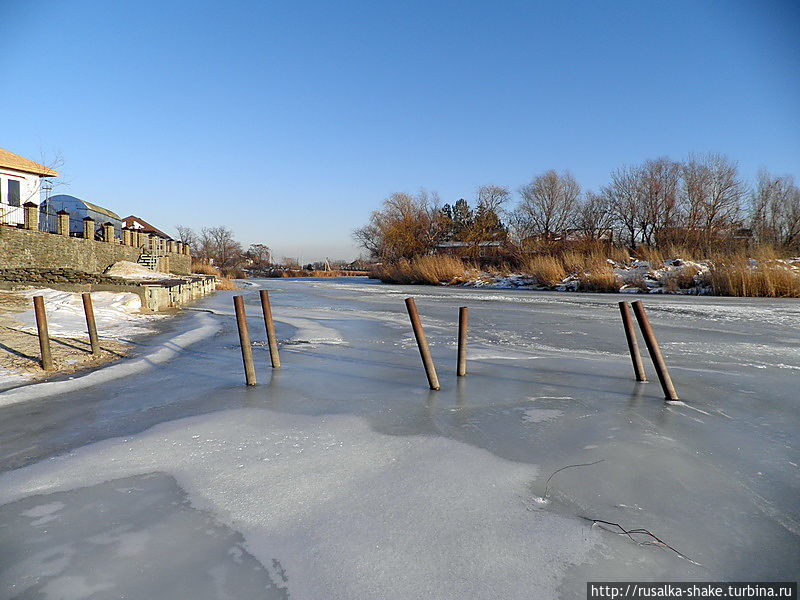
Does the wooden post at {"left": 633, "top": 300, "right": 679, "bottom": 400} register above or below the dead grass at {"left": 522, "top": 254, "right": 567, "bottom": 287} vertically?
below

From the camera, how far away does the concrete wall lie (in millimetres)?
15555

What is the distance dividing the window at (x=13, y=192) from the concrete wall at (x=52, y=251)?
3777mm

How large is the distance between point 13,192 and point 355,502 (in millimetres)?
25392

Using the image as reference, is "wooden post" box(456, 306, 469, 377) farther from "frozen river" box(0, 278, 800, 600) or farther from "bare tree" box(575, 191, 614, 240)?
"bare tree" box(575, 191, 614, 240)

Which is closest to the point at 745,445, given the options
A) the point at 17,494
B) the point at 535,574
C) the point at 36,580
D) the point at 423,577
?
the point at 535,574

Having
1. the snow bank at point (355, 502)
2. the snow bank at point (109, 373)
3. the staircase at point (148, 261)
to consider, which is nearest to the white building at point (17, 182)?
the staircase at point (148, 261)

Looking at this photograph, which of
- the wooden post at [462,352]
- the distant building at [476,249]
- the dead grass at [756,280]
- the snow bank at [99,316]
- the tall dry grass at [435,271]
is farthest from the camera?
the distant building at [476,249]

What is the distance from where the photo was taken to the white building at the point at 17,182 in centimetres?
1977

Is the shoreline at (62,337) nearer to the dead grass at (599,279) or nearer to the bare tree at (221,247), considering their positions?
the dead grass at (599,279)

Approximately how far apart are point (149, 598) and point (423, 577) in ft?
3.46

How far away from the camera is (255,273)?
Result: 66.3m

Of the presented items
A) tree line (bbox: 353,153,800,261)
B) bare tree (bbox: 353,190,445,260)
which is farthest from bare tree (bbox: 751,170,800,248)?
bare tree (bbox: 353,190,445,260)

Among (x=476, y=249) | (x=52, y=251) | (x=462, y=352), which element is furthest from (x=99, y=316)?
(x=476, y=249)

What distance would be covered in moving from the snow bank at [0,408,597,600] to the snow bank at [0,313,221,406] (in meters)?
1.85
